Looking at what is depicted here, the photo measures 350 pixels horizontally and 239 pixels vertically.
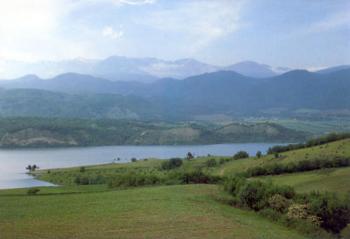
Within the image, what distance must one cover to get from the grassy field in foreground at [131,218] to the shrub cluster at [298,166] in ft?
105

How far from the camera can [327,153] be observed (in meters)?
77.5

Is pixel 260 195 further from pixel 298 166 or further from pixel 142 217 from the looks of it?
pixel 298 166

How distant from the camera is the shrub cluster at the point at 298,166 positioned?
6831 centimetres

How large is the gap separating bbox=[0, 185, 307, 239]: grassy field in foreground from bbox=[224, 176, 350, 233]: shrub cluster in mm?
1913

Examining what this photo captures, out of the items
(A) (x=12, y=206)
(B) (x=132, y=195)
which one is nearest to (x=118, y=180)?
(B) (x=132, y=195)

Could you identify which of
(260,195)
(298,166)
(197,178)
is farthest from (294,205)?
(298,166)

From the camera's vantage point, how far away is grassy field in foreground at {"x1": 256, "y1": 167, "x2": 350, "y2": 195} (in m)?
51.5

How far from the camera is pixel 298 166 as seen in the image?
7056cm

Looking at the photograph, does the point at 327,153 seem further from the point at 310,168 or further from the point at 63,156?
the point at 63,156

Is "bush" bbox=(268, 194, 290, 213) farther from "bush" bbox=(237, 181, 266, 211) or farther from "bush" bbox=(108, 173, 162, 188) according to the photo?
"bush" bbox=(108, 173, 162, 188)

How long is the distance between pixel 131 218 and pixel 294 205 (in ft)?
43.4

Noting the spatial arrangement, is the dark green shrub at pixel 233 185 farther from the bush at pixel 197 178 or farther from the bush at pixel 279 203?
the bush at pixel 197 178

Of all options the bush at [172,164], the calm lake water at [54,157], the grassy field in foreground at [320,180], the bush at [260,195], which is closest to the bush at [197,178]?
the grassy field in foreground at [320,180]

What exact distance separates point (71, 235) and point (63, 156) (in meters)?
141
